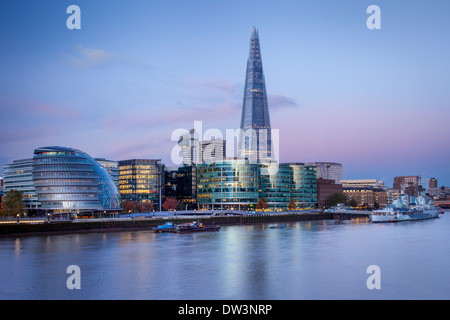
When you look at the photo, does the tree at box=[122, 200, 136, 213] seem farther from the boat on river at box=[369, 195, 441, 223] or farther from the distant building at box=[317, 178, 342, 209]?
the distant building at box=[317, 178, 342, 209]

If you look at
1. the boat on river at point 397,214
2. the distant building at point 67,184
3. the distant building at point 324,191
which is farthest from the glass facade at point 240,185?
the distant building at point 67,184

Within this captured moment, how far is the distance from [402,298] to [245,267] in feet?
45.3

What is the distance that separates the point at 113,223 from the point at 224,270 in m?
50.9

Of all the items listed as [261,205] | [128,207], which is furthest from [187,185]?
[128,207]

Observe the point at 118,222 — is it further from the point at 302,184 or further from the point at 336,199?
the point at 336,199

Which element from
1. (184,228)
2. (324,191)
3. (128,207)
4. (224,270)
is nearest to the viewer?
(224,270)

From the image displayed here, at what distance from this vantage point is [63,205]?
94688 millimetres

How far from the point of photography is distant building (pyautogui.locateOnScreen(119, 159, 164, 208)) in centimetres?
15975

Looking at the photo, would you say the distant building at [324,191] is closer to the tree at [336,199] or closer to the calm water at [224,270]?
the tree at [336,199]

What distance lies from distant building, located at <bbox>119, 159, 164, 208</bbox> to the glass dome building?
62.1 m

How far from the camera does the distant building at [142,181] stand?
160m

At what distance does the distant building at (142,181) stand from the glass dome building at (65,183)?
2447 inches

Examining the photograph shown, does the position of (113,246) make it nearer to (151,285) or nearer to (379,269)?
(151,285)

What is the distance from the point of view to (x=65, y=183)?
94.6 metres
